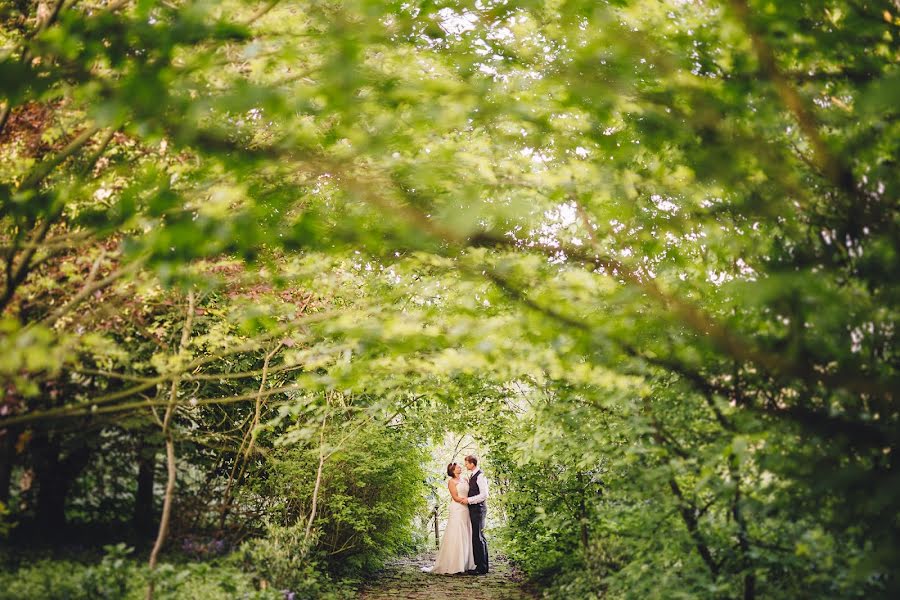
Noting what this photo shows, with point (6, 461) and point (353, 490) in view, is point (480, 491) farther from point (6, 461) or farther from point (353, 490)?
point (6, 461)

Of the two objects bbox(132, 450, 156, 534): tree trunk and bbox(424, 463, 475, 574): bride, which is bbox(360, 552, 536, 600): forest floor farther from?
bbox(132, 450, 156, 534): tree trunk

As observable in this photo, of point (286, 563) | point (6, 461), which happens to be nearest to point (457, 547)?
point (286, 563)

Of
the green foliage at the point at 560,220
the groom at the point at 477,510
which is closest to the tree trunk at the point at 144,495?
the green foliage at the point at 560,220

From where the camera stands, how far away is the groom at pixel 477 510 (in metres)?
10.2

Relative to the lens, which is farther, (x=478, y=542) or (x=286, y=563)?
(x=478, y=542)

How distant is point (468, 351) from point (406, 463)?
623 centimetres

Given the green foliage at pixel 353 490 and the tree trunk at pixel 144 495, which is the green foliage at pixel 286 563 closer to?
the green foliage at pixel 353 490

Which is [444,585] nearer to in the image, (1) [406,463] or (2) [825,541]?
(1) [406,463]

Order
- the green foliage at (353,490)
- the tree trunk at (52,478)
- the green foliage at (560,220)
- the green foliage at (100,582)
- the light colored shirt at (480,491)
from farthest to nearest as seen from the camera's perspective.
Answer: the light colored shirt at (480,491)
the green foliage at (353,490)
the tree trunk at (52,478)
the green foliage at (100,582)
the green foliage at (560,220)

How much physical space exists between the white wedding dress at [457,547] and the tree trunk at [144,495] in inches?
203

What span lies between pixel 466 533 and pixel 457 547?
27cm

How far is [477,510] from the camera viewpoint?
1048 centimetres

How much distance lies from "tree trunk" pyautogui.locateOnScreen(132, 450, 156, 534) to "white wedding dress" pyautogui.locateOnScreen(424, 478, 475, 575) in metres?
5.15

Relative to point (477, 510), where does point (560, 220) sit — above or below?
above
